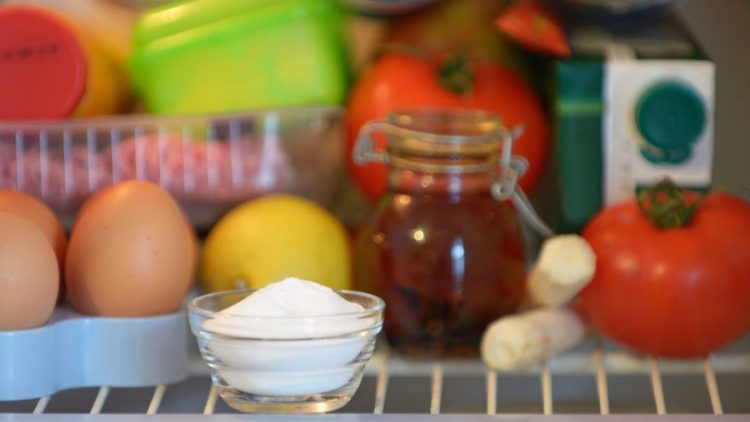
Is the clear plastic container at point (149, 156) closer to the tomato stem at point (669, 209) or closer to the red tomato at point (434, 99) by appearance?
the red tomato at point (434, 99)

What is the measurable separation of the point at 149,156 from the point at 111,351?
0.23 meters

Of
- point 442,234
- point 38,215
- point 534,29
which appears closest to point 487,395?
point 442,234

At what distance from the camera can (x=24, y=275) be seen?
2.36 feet

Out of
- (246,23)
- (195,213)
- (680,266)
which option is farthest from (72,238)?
(680,266)

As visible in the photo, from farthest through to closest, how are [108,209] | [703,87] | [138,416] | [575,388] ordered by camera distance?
1. [575,388]
2. [703,87]
3. [108,209]
4. [138,416]

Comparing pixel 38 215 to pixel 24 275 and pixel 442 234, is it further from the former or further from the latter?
pixel 442 234

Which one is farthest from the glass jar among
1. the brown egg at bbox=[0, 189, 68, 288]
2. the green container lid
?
the brown egg at bbox=[0, 189, 68, 288]

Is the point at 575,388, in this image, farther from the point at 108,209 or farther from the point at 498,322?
the point at 108,209

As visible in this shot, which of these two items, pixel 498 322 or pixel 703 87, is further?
pixel 703 87

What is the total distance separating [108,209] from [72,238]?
4cm

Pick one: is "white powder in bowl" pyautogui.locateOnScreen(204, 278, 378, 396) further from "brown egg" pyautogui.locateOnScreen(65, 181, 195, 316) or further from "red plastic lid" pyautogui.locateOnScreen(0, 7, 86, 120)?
"red plastic lid" pyautogui.locateOnScreen(0, 7, 86, 120)

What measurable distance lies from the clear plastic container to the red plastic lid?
0.03 metres

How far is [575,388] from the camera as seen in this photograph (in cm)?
109

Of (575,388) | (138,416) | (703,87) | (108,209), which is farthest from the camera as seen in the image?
(575,388)
